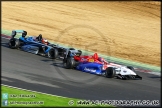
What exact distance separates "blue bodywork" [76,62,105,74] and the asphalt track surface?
292 mm

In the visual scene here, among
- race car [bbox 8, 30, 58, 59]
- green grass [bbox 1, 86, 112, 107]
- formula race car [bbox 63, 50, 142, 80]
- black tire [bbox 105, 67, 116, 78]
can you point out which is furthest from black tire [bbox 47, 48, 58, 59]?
→ green grass [bbox 1, 86, 112, 107]

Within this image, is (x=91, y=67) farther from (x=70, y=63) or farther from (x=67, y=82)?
(x=67, y=82)

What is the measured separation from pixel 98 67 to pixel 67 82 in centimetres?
212

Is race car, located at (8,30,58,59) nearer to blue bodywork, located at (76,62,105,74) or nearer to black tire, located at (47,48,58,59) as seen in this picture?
black tire, located at (47,48,58,59)

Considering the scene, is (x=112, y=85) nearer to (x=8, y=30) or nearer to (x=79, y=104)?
(x=79, y=104)

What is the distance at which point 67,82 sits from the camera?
625 inches

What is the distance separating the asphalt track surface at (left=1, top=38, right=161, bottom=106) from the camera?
1465 centimetres

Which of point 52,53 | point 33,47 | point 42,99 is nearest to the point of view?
point 42,99

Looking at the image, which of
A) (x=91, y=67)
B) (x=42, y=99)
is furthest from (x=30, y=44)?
(x=42, y=99)

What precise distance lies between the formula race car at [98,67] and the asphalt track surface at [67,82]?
0.28m

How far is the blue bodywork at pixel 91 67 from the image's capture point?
17578mm

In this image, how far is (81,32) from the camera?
28.2 meters

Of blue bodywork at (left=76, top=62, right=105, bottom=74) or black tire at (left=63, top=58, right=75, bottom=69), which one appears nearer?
blue bodywork at (left=76, top=62, right=105, bottom=74)

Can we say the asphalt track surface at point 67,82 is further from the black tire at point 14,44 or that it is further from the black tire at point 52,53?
the black tire at point 14,44
